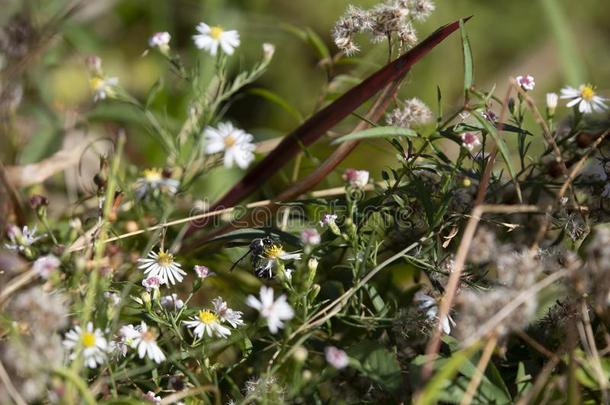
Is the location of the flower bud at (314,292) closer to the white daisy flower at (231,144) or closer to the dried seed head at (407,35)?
the white daisy flower at (231,144)

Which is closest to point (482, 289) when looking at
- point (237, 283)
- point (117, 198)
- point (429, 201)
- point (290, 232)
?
Answer: point (429, 201)

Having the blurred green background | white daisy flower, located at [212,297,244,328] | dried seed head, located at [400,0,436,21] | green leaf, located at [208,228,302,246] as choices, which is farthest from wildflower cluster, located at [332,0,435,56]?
the blurred green background

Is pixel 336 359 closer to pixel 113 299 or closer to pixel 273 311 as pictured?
pixel 273 311

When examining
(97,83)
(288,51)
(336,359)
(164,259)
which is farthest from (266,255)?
(288,51)

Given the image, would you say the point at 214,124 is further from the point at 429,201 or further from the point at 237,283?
the point at 429,201

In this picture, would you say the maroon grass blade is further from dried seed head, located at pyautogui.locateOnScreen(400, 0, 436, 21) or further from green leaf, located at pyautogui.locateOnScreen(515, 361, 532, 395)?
green leaf, located at pyautogui.locateOnScreen(515, 361, 532, 395)

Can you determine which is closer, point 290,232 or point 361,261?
point 361,261
